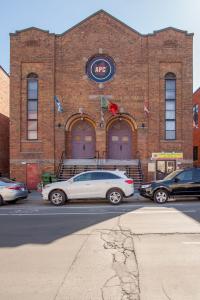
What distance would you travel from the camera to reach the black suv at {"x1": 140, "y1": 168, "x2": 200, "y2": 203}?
16.0 meters

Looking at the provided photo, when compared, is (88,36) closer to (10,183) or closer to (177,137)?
(177,137)

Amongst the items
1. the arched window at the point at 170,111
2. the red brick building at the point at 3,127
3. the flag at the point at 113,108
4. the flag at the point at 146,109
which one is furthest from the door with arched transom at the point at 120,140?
the red brick building at the point at 3,127

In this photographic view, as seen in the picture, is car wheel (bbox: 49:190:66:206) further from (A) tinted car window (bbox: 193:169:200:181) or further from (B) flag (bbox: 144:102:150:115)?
(B) flag (bbox: 144:102:150:115)

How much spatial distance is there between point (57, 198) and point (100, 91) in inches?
438

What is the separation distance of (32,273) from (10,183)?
11168mm

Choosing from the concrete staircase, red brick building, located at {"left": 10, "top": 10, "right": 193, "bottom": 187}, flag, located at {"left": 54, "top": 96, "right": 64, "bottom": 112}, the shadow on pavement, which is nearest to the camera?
the shadow on pavement

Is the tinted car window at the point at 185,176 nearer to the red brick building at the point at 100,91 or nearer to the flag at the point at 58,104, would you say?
the red brick building at the point at 100,91

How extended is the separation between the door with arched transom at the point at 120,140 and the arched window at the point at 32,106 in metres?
5.52

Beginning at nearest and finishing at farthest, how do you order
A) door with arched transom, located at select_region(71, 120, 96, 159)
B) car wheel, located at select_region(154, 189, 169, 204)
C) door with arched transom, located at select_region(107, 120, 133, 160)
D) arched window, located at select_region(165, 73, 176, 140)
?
1. car wheel, located at select_region(154, 189, 169, 204)
2. arched window, located at select_region(165, 73, 176, 140)
3. door with arched transom, located at select_region(71, 120, 96, 159)
4. door with arched transom, located at select_region(107, 120, 133, 160)

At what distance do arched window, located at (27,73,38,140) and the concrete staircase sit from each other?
3.13 m

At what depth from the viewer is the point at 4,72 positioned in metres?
30.4

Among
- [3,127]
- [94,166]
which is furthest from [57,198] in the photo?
[3,127]

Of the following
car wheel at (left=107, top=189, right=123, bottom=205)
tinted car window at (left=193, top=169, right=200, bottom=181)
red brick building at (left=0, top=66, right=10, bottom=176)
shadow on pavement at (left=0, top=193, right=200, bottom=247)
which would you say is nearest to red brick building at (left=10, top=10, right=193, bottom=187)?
red brick building at (left=0, top=66, right=10, bottom=176)

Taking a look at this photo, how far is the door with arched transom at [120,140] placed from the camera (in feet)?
83.3
